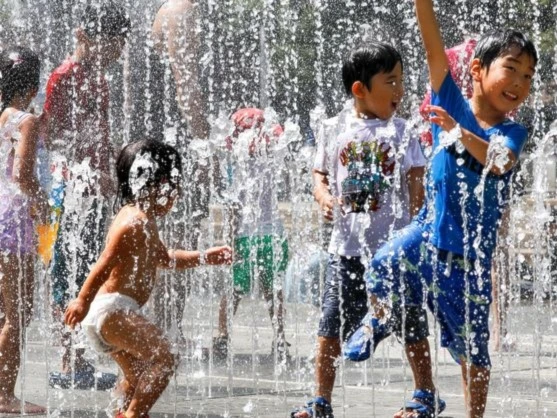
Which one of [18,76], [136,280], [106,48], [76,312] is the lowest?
[76,312]

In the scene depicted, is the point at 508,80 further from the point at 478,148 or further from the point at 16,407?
the point at 16,407

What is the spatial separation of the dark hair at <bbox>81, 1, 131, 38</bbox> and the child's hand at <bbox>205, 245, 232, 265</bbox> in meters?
1.97

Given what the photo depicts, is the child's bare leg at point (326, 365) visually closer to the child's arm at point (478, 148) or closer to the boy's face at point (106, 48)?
Result: the child's arm at point (478, 148)

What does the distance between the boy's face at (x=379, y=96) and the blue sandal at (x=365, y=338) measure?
76 cm

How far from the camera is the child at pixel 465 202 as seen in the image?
399 centimetres

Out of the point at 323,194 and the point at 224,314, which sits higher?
the point at 323,194

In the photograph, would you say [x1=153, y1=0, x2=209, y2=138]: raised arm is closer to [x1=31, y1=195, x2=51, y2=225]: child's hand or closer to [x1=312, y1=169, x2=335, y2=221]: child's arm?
[x1=31, y1=195, x2=51, y2=225]: child's hand

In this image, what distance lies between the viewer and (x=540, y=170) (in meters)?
5.14

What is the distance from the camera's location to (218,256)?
14.0 feet

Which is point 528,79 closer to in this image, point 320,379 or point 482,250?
point 482,250

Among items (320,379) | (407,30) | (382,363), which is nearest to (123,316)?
(320,379)

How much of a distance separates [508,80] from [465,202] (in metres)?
0.41

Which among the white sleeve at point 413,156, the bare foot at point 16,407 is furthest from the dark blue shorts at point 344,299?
the bare foot at point 16,407

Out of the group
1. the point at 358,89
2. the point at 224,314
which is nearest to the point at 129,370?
the point at 358,89
